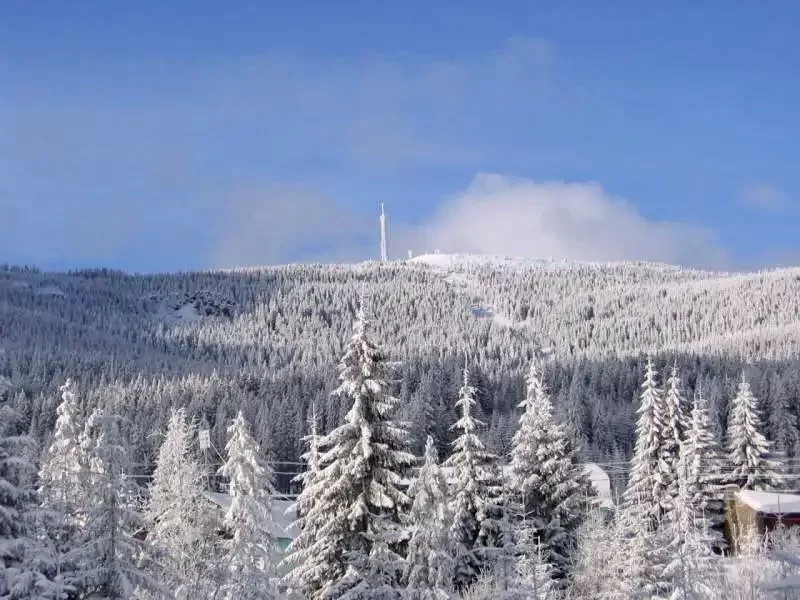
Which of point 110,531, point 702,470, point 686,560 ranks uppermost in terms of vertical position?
point 110,531

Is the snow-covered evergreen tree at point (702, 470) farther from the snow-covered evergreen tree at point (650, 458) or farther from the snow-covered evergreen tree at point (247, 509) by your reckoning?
the snow-covered evergreen tree at point (247, 509)

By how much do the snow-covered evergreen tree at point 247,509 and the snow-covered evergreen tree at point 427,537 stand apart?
4.21 m

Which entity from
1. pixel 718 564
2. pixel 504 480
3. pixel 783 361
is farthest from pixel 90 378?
pixel 718 564

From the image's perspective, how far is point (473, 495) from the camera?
125 ft

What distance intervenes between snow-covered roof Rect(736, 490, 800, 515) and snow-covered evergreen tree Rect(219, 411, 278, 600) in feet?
111

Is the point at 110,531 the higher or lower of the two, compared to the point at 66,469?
lower

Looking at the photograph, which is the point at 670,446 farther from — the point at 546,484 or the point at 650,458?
the point at 546,484

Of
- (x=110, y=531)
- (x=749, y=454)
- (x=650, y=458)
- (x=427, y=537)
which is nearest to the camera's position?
(x=110, y=531)

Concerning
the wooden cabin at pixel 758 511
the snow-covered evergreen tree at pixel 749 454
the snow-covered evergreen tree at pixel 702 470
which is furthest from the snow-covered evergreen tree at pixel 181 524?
the snow-covered evergreen tree at pixel 749 454

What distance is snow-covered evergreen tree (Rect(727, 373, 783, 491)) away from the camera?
5644 cm

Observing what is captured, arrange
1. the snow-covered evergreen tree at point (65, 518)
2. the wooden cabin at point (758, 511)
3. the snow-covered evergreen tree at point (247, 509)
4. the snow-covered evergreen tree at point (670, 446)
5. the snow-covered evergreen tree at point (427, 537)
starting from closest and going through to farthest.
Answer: the snow-covered evergreen tree at point (65, 518) → the snow-covered evergreen tree at point (427, 537) → the snow-covered evergreen tree at point (247, 509) → the snow-covered evergreen tree at point (670, 446) → the wooden cabin at point (758, 511)

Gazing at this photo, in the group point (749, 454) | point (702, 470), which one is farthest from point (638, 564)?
point (749, 454)

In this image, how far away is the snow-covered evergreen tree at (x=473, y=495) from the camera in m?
37.2

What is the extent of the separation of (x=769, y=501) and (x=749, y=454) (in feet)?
17.0
